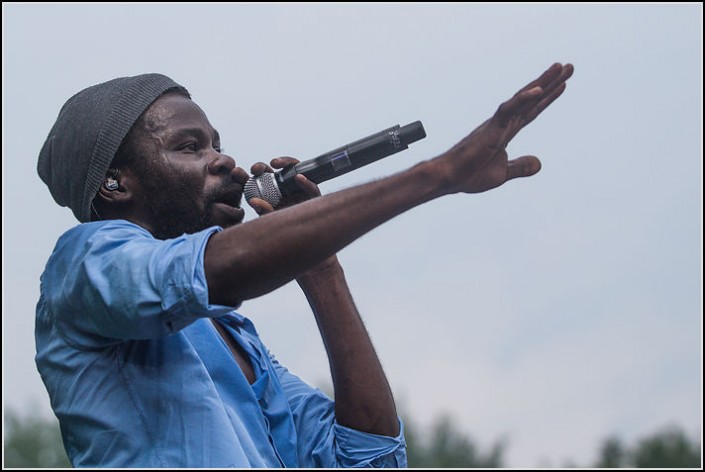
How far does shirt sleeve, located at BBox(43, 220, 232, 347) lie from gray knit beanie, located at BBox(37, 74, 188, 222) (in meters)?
0.39

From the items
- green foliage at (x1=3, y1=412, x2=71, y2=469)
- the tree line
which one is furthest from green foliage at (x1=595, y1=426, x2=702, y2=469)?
green foliage at (x1=3, y1=412, x2=71, y2=469)

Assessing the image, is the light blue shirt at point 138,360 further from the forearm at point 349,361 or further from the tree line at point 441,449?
the tree line at point 441,449

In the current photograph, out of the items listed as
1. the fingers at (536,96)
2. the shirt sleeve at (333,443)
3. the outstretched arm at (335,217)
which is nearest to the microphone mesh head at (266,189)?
the outstretched arm at (335,217)

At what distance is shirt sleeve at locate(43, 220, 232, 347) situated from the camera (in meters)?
3.00

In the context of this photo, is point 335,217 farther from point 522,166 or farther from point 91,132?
point 91,132

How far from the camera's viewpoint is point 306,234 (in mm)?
3018

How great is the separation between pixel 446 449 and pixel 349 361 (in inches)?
912

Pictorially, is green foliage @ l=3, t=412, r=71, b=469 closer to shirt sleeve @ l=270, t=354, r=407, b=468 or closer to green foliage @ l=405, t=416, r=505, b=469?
green foliage @ l=405, t=416, r=505, b=469

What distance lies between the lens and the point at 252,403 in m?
3.59

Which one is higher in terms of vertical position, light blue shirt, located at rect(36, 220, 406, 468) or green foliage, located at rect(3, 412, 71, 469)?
light blue shirt, located at rect(36, 220, 406, 468)

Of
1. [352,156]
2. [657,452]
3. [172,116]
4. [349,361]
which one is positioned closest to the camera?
[352,156]

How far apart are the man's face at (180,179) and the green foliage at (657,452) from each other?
19602mm

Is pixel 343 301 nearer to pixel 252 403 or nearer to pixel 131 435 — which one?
pixel 252 403

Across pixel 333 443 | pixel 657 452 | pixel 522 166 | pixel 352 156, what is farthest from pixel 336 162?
pixel 657 452
